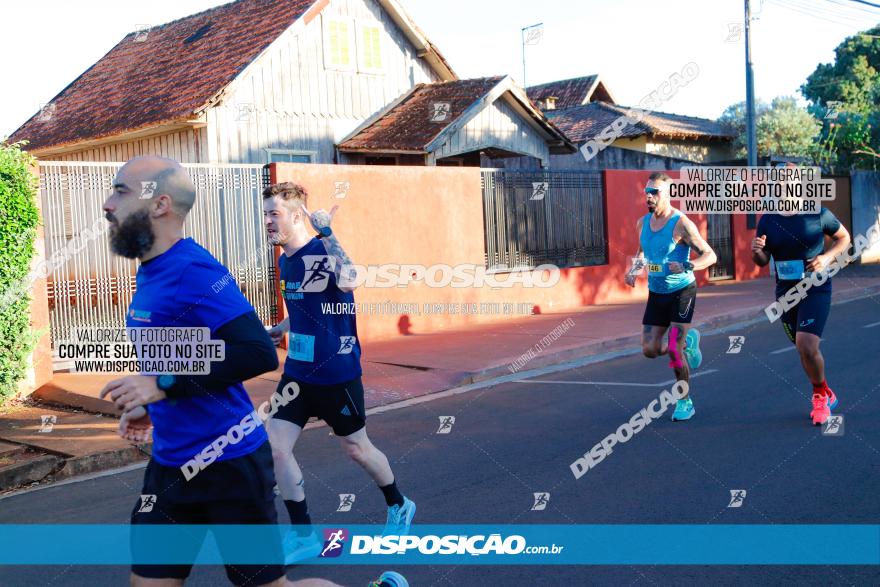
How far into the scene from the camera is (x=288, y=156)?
19.1 meters

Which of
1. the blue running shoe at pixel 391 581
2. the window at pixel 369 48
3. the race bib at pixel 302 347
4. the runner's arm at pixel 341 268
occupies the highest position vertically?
the window at pixel 369 48

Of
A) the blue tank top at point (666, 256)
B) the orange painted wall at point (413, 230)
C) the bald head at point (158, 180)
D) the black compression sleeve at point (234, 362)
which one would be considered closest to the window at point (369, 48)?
the orange painted wall at point (413, 230)

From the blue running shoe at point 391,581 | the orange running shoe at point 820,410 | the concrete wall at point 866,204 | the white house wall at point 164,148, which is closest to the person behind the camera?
the blue running shoe at point 391,581

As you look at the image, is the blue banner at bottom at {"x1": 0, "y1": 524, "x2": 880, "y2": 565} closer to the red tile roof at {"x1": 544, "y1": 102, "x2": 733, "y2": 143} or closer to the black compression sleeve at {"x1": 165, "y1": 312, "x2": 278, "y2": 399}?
the black compression sleeve at {"x1": 165, "y1": 312, "x2": 278, "y2": 399}

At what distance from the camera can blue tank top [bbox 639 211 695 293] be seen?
8.05m

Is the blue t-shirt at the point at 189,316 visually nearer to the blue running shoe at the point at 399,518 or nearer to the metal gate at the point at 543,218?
the blue running shoe at the point at 399,518

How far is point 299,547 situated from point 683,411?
168 inches

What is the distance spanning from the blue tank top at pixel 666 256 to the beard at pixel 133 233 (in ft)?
19.0

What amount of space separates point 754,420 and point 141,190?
626 cm

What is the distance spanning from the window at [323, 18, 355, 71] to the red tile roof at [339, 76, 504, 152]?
1409 millimetres

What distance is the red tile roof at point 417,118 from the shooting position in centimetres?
1870

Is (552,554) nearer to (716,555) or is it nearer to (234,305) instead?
(716,555)

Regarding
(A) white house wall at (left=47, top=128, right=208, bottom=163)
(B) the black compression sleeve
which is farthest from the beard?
(A) white house wall at (left=47, top=128, right=208, bottom=163)

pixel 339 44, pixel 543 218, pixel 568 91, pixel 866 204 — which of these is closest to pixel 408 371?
pixel 543 218
